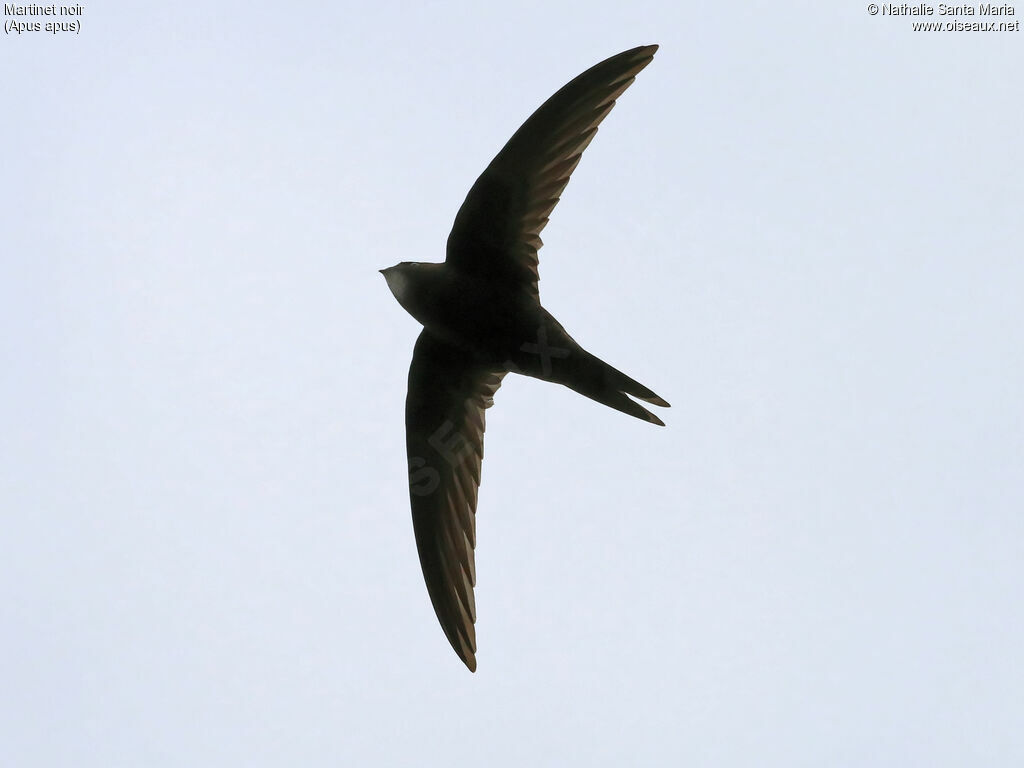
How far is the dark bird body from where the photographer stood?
4.11m

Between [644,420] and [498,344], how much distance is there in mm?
698

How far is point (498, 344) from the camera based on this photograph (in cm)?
440

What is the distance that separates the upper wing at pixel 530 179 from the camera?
404 centimetres

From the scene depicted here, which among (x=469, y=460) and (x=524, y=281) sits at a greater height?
(x=524, y=281)

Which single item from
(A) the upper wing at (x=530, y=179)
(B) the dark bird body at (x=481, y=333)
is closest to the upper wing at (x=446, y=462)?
(B) the dark bird body at (x=481, y=333)

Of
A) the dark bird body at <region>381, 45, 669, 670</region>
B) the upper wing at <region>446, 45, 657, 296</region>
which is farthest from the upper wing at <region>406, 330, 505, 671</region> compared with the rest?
the upper wing at <region>446, 45, 657, 296</region>

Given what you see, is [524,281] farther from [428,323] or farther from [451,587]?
[451,587]

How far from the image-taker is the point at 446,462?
474cm

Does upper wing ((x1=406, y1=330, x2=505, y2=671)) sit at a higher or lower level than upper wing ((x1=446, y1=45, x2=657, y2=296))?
lower

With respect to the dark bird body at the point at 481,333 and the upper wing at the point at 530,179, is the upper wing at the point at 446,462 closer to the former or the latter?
the dark bird body at the point at 481,333

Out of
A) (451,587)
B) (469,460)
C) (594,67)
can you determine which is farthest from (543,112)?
(451,587)

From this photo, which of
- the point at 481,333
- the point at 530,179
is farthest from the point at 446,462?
the point at 530,179

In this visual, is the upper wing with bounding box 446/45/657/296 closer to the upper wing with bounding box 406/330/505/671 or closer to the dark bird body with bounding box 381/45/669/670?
the dark bird body with bounding box 381/45/669/670

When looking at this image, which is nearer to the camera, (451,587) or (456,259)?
(456,259)
